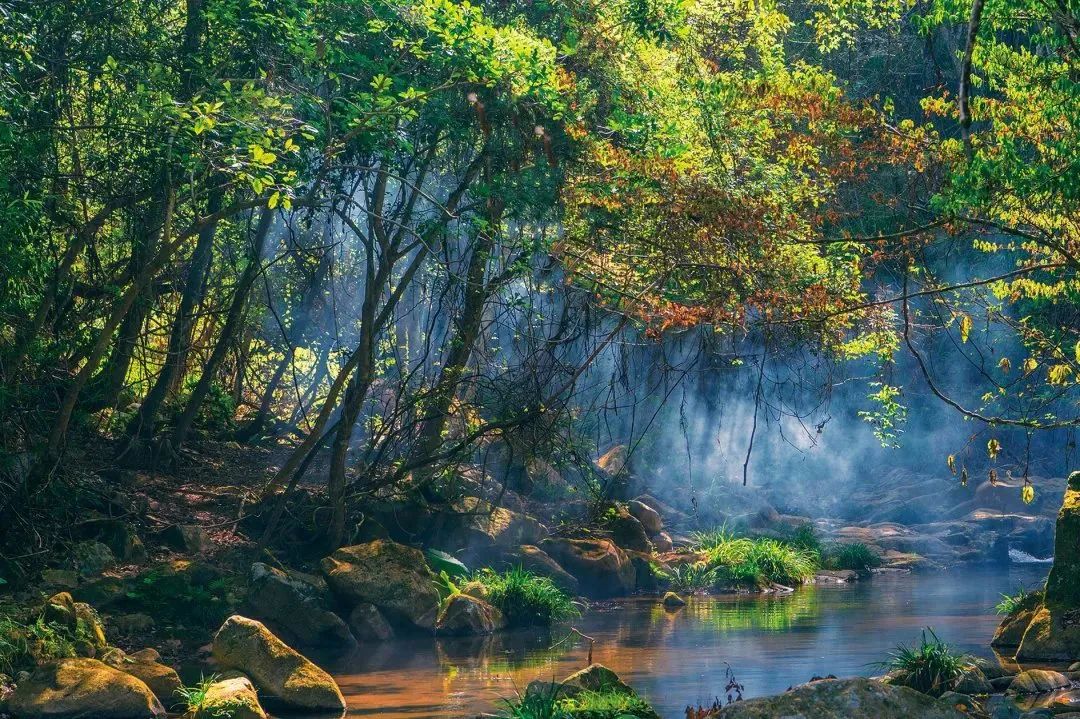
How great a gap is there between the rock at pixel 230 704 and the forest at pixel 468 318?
3 centimetres

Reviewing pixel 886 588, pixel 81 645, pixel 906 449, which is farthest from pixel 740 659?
pixel 906 449

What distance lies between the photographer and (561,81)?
11.1 meters

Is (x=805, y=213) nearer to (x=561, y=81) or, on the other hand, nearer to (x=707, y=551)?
(x=561, y=81)

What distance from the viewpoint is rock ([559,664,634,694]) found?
7746mm

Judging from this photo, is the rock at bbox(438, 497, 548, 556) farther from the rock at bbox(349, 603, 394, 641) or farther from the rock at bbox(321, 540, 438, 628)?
the rock at bbox(349, 603, 394, 641)

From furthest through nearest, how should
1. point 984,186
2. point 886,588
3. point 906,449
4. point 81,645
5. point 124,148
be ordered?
point 906,449 → point 886,588 → point 124,148 → point 81,645 → point 984,186

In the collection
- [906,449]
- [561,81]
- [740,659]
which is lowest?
[740,659]

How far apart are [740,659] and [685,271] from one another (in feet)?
12.0

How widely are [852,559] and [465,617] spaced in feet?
30.6

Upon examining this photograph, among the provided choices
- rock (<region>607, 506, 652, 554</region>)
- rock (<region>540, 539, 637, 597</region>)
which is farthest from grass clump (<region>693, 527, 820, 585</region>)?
rock (<region>540, 539, 637, 597</region>)

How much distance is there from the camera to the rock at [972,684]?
8578 mm

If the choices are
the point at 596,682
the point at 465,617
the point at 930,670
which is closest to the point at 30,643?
the point at 596,682

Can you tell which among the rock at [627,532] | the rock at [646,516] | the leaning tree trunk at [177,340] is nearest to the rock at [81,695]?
the leaning tree trunk at [177,340]

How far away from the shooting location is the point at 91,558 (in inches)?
463
